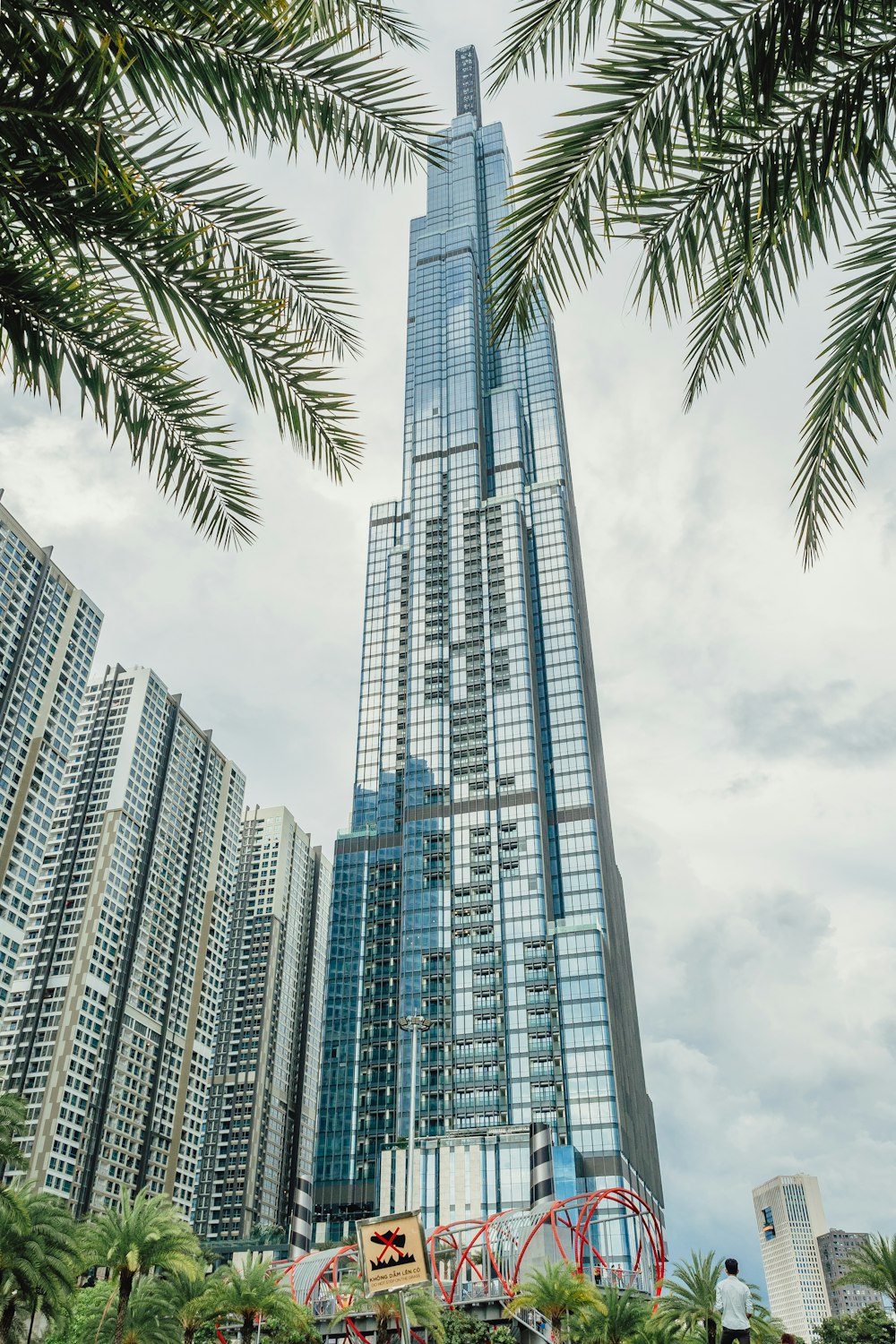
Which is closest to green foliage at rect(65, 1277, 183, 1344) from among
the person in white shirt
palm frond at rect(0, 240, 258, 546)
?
the person in white shirt

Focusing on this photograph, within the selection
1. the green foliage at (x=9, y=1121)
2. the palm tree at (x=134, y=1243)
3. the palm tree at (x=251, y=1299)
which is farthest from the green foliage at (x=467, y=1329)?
the green foliage at (x=9, y=1121)

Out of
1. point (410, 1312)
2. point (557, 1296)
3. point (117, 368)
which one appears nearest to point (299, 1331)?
point (410, 1312)

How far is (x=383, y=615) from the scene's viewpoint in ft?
453

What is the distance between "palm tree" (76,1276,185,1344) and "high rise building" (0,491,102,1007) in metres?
68.6

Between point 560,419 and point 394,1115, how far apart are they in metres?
99.1

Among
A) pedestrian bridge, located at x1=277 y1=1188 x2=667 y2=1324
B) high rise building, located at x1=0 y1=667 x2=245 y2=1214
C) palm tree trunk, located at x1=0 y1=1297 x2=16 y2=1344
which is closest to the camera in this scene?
palm tree trunk, located at x1=0 y1=1297 x2=16 y2=1344

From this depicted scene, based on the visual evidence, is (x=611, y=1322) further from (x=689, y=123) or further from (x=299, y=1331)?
(x=689, y=123)

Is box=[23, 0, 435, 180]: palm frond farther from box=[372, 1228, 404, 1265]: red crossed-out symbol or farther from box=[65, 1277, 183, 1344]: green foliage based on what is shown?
box=[65, 1277, 183, 1344]: green foliage

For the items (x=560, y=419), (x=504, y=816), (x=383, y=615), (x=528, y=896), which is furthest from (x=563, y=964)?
(x=560, y=419)

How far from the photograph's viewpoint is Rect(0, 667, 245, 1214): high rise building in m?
115

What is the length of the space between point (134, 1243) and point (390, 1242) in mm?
33354

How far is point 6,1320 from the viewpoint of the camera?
1526 inches

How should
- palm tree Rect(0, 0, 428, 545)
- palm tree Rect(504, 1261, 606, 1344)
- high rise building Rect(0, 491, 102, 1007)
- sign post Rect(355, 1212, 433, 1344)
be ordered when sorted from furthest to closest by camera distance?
high rise building Rect(0, 491, 102, 1007)
palm tree Rect(504, 1261, 606, 1344)
sign post Rect(355, 1212, 433, 1344)
palm tree Rect(0, 0, 428, 545)

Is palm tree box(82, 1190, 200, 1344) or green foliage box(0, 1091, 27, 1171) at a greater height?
green foliage box(0, 1091, 27, 1171)
